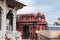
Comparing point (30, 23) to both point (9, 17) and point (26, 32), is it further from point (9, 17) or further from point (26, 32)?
point (9, 17)

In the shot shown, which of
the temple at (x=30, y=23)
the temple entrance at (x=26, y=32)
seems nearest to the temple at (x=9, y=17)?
the temple at (x=30, y=23)

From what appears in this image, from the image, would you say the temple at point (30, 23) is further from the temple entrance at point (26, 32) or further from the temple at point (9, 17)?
the temple at point (9, 17)

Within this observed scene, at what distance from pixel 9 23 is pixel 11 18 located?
1.92ft

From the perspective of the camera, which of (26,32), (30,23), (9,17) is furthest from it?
(26,32)

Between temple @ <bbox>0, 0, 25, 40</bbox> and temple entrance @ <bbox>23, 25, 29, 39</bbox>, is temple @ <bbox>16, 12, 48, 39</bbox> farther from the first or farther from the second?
temple @ <bbox>0, 0, 25, 40</bbox>

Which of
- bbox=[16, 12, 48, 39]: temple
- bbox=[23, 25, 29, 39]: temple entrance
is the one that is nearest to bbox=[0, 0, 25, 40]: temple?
Result: bbox=[16, 12, 48, 39]: temple

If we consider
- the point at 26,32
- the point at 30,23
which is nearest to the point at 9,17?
the point at 30,23

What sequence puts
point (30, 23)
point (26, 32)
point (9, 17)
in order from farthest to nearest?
point (26, 32) → point (30, 23) → point (9, 17)

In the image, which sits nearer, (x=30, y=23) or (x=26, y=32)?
(x=30, y=23)

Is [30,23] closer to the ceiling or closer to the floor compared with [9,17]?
closer to the floor

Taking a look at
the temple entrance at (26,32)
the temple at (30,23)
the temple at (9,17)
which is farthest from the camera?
the temple entrance at (26,32)

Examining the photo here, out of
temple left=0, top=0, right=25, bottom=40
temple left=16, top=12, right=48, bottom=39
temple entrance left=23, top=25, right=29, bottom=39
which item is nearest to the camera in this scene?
temple left=0, top=0, right=25, bottom=40

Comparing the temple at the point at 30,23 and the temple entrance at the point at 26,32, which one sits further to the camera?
the temple entrance at the point at 26,32

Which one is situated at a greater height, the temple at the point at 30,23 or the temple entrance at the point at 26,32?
the temple at the point at 30,23
